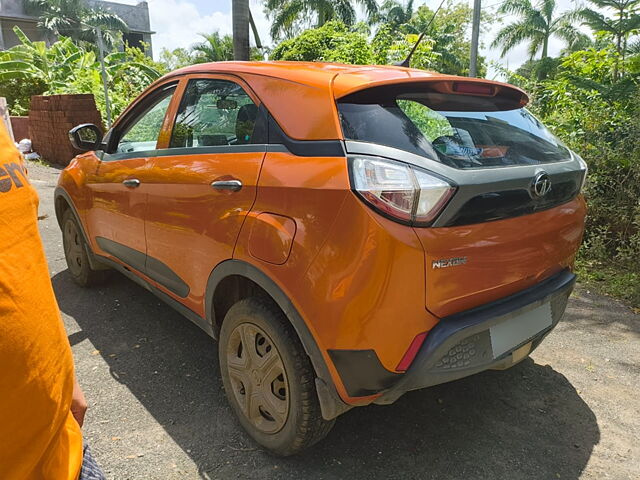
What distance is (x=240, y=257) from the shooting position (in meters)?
2.24

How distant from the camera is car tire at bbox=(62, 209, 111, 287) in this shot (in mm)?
4262

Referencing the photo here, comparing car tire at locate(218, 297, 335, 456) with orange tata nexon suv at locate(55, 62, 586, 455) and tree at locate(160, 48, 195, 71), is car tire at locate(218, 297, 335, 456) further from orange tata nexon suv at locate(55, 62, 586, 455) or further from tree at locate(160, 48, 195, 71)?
tree at locate(160, 48, 195, 71)

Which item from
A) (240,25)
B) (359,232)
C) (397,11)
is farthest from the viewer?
(397,11)

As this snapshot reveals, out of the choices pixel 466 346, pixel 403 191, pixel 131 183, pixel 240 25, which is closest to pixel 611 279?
pixel 466 346

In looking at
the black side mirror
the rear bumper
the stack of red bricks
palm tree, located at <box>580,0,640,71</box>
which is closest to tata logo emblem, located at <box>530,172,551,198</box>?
the rear bumper

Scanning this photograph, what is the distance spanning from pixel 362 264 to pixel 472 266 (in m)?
0.47

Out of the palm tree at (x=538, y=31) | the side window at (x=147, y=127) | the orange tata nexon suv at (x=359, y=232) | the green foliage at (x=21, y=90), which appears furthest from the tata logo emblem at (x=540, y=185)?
the palm tree at (x=538, y=31)

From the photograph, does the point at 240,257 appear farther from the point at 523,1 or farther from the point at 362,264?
the point at 523,1

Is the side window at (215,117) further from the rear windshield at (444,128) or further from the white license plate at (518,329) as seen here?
the white license plate at (518,329)

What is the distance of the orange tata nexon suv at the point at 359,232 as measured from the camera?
5.91ft

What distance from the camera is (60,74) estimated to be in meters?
15.5

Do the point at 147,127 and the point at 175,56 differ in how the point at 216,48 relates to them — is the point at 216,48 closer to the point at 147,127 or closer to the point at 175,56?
the point at 175,56

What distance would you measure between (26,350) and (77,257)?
3961 mm

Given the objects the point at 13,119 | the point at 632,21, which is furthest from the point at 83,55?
the point at 632,21
